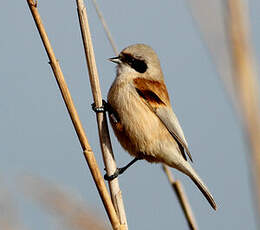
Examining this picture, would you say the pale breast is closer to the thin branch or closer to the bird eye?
the bird eye

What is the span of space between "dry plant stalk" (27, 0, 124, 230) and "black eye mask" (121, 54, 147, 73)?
4.56ft

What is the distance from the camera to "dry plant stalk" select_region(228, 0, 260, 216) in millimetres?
511

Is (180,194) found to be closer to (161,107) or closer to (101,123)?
(101,123)

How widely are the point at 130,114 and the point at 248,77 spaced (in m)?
2.33

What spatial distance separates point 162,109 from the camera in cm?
297

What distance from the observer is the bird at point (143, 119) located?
9.27 ft

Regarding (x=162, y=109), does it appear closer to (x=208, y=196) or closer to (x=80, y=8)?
(x=208, y=196)

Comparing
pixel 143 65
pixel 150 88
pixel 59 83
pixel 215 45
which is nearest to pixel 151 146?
pixel 150 88

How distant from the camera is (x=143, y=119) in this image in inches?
114

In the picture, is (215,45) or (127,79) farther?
(127,79)

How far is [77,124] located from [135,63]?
1.49 meters

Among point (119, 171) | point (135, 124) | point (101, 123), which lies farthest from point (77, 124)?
point (135, 124)

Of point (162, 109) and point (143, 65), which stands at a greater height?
point (143, 65)

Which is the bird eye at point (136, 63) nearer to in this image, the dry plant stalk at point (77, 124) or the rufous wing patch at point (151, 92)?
the rufous wing patch at point (151, 92)
